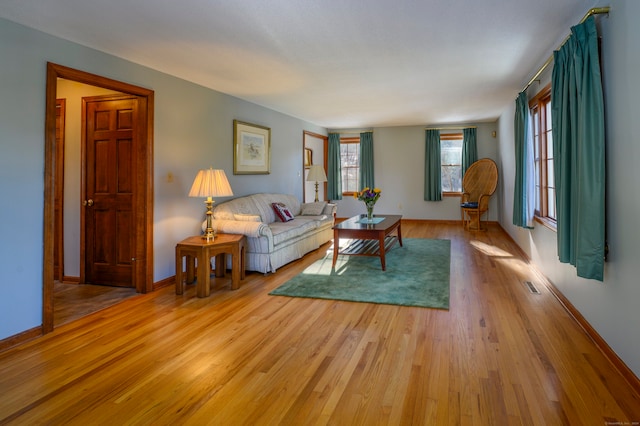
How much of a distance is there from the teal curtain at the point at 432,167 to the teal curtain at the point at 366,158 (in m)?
1.31

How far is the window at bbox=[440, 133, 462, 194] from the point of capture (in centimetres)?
920

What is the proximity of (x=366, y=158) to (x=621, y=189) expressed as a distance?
749 cm

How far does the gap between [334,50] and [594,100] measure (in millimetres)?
2141

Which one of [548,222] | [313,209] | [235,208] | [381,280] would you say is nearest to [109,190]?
[235,208]

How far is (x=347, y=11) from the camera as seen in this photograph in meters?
2.77

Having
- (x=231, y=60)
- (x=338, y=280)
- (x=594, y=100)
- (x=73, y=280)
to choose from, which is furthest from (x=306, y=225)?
(x=594, y=100)

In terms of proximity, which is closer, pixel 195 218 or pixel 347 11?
pixel 347 11

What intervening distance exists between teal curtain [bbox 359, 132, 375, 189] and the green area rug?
4.06 m

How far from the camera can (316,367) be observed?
93.0 inches

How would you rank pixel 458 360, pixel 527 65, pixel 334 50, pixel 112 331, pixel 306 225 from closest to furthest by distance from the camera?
pixel 458 360, pixel 112 331, pixel 334 50, pixel 527 65, pixel 306 225

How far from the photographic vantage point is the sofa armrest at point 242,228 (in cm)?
450

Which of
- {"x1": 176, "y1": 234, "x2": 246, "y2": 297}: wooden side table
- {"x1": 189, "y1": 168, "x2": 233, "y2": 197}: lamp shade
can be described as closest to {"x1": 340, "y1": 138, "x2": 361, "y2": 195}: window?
{"x1": 176, "y1": 234, "x2": 246, "y2": 297}: wooden side table

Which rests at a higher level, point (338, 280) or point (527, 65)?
point (527, 65)

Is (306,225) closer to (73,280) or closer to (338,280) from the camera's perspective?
(338,280)
